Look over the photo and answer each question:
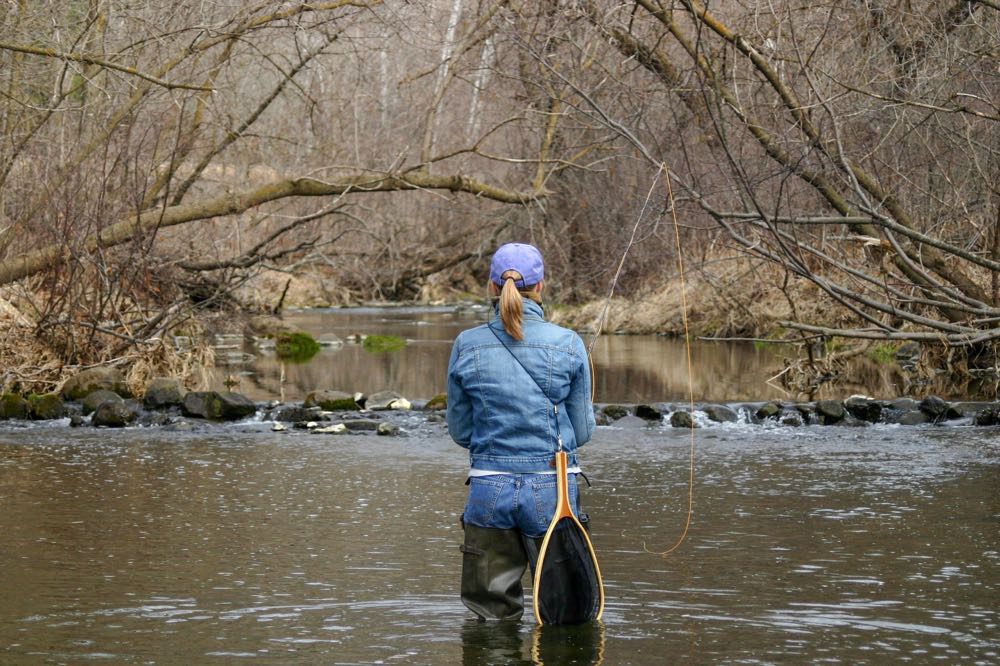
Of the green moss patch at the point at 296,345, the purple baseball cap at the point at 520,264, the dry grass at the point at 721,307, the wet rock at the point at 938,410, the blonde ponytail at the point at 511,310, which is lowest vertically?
the wet rock at the point at 938,410

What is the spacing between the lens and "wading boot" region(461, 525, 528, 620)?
5320 mm

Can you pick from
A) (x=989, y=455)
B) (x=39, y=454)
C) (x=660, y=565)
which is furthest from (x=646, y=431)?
(x=660, y=565)

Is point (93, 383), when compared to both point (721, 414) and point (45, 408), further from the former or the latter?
point (721, 414)

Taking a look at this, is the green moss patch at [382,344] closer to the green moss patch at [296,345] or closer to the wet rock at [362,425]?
the green moss patch at [296,345]

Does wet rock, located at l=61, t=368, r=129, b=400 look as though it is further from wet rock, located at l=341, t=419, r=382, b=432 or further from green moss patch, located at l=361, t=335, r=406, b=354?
green moss patch, located at l=361, t=335, r=406, b=354

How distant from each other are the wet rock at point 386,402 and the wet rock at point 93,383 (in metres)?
3.08

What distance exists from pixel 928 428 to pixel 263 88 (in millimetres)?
9891

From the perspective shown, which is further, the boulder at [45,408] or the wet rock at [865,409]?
the boulder at [45,408]

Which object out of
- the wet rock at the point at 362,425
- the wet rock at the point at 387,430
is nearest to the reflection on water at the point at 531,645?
the wet rock at the point at 387,430

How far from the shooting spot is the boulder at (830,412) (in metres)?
15.4

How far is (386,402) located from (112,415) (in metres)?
3.16

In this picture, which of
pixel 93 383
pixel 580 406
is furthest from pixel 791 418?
pixel 580 406

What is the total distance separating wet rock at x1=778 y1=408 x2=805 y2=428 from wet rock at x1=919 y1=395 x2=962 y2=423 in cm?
138

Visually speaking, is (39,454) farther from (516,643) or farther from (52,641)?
(516,643)
